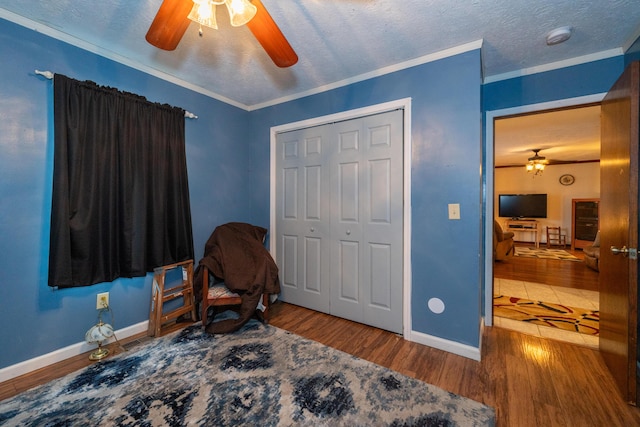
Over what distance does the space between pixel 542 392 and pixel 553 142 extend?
17.7 feet

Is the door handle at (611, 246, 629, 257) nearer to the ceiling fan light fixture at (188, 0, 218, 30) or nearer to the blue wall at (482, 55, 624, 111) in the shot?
the blue wall at (482, 55, 624, 111)

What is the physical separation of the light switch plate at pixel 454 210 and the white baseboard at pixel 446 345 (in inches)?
39.8

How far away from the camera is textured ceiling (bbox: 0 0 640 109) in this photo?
160 centimetres

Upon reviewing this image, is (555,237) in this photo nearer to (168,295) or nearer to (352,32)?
(352,32)

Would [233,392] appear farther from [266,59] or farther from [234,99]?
[234,99]

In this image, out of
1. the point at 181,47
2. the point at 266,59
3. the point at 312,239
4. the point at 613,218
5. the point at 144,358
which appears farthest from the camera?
the point at 312,239

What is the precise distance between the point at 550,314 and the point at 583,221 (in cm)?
612

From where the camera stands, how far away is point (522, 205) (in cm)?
752

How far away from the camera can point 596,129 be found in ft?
13.9

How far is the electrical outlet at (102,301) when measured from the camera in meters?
2.05

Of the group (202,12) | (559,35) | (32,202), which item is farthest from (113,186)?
(559,35)

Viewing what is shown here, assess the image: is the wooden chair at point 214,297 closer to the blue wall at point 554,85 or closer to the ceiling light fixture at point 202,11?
the ceiling light fixture at point 202,11

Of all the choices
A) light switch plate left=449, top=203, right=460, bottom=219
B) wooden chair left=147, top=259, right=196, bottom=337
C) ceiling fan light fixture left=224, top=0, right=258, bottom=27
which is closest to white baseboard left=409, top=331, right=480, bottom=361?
light switch plate left=449, top=203, right=460, bottom=219

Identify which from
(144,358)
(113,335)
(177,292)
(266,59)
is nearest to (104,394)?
(144,358)
